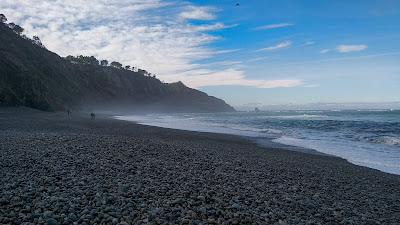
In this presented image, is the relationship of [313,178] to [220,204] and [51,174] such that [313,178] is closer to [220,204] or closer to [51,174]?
[220,204]

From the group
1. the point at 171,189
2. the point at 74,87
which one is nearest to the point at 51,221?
the point at 171,189

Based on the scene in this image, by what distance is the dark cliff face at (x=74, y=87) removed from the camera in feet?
146

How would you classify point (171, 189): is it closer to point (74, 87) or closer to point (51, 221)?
point (51, 221)

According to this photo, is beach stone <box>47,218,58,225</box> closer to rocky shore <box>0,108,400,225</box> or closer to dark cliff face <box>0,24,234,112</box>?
rocky shore <box>0,108,400,225</box>

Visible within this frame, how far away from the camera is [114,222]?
17.5 ft

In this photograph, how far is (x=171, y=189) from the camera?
302 inches

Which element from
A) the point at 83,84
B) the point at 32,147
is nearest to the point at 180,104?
the point at 83,84

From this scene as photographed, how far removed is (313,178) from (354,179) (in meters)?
1.56

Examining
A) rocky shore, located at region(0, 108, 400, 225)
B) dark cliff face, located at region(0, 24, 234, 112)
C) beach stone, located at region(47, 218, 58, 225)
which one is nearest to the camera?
beach stone, located at region(47, 218, 58, 225)

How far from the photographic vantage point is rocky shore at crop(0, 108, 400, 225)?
5828mm

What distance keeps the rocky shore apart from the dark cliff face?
32784 mm

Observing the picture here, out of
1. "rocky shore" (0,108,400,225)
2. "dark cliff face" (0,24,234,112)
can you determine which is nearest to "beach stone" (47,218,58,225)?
"rocky shore" (0,108,400,225)

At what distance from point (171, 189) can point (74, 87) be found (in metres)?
73.5

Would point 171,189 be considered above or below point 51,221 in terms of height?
below
